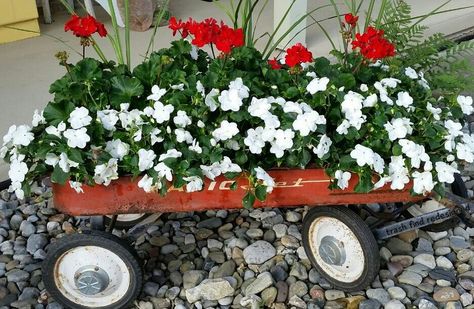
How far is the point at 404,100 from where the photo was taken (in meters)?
2.04

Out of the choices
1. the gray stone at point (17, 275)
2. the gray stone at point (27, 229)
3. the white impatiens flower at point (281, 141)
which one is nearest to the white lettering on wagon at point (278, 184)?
the white impatiens flower at point (281, 141)

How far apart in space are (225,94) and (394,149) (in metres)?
0.51

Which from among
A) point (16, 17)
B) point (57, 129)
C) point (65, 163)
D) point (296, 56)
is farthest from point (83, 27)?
point (16, 17)

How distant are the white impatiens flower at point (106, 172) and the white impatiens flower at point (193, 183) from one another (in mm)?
198

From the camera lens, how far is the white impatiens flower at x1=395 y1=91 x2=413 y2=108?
2.03m

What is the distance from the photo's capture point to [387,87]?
6.89 ft

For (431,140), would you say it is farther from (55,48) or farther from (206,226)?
(55,48)

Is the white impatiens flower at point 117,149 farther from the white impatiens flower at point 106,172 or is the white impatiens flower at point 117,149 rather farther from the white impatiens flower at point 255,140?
the white impatiens flower at point 255,140

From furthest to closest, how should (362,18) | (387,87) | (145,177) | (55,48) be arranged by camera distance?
1. (362,18)
2. (55,48)
3. (387,87)
4. (145,177)

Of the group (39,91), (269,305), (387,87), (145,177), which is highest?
(387,87)

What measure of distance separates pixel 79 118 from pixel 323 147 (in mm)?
692

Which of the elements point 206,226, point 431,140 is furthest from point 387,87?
point 206,226

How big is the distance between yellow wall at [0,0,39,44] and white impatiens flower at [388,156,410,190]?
240 centimetres

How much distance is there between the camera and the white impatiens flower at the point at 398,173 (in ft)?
6.32
